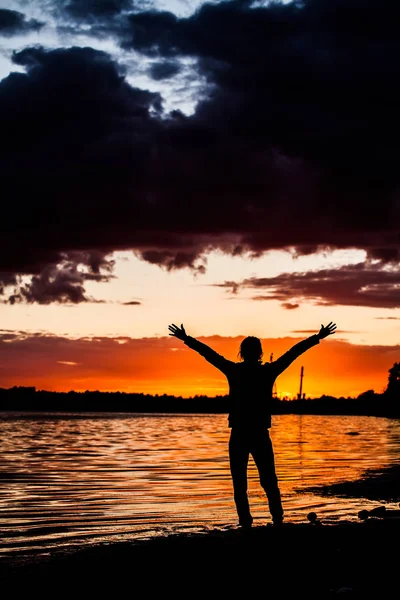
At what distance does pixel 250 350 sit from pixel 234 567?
2828 mm

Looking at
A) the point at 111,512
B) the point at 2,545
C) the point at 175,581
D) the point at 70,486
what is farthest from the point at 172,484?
the point at 175,581

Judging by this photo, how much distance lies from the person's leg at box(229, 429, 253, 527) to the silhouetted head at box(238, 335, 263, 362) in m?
1.03

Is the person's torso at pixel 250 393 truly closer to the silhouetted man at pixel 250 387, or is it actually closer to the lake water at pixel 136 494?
the silhouetted man at pixel 250 387

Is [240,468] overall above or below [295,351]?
below

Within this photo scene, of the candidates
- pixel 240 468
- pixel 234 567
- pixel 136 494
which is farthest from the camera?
pixel 136 494

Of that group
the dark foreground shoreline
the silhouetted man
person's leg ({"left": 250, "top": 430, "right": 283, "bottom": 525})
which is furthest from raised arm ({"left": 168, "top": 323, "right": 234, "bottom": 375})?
the dark foreground shoreline

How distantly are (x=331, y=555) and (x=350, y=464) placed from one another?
756 inches

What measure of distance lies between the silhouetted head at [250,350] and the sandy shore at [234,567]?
2418 millimetres

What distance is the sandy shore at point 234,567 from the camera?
762 cm

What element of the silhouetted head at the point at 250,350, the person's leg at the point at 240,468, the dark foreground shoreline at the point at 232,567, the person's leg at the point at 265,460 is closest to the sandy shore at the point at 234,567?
the dark foreground shoreline at the point at 232,567

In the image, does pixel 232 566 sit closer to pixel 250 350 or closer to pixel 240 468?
pixel 240 468

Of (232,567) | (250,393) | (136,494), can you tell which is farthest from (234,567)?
(136,494)

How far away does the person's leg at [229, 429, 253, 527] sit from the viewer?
10117 mm

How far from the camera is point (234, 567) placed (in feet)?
28.0
